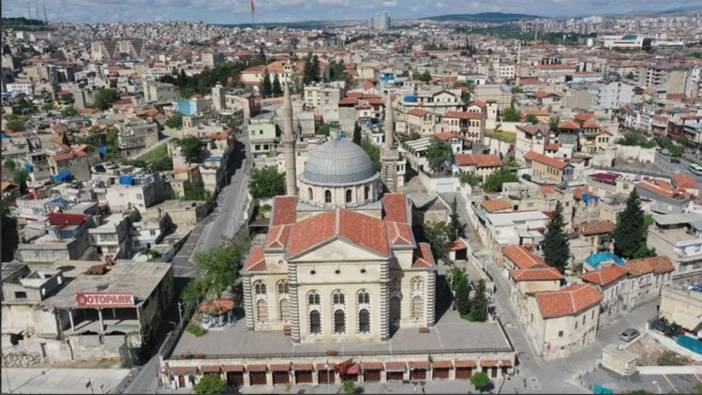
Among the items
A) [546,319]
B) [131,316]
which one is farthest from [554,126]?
[131,316]

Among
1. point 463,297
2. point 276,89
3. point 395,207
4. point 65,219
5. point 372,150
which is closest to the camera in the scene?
point 463,297

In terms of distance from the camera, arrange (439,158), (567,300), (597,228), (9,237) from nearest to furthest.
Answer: (567,300), (597,228), (9,237), (439,158)

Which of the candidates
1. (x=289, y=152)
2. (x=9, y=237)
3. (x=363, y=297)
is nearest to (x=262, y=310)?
(x=363, y=297)

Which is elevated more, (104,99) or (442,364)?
(104,99)

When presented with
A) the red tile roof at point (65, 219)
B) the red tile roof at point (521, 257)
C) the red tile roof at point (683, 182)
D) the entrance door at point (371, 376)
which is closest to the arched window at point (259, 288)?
the entrance door at point (371, 376)

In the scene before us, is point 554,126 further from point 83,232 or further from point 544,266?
point 83,232

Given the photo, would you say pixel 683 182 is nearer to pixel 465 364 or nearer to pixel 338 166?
pixel 465 364

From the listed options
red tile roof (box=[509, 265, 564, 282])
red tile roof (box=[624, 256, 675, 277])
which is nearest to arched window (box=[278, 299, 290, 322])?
red tile roof (box=[509, 265, 564, 282])

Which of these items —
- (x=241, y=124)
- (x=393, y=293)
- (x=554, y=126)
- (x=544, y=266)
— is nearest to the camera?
(x=393, y=293)
